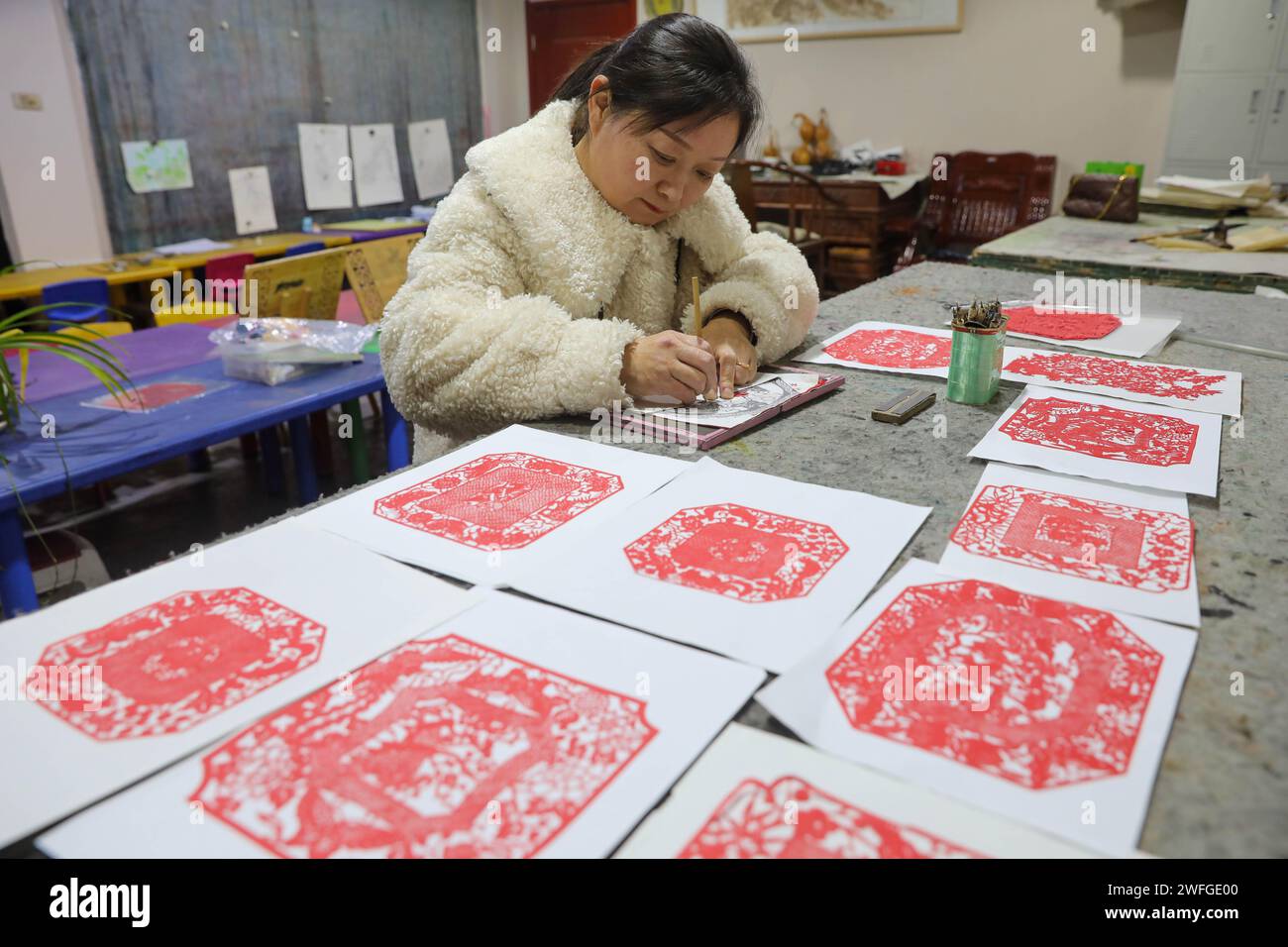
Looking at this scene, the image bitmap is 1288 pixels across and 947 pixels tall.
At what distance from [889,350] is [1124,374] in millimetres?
344

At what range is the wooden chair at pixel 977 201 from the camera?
444 centimetres

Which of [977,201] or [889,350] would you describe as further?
[977,201]

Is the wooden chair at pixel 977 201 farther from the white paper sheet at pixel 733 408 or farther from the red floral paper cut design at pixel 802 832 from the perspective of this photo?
the red floral paper cut design at pixel 802 832

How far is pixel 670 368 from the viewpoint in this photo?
111 centimetres

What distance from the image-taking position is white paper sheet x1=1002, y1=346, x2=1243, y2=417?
1176 millimetres

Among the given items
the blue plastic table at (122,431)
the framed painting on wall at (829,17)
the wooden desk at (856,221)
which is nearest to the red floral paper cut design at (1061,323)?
the blue plastic table at (122,431)

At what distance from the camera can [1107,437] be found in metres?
1.04

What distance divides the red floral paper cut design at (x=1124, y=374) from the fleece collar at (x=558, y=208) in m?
0.63

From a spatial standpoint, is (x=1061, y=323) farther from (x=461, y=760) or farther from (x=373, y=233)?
(x=373, y=233)

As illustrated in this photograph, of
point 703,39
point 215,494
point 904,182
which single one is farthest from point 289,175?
point 703,39

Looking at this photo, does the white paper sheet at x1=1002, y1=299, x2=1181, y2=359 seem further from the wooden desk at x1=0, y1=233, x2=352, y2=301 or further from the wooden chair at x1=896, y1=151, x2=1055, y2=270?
the wooden desk at x1=0, y1=233, x2=352, y2=301

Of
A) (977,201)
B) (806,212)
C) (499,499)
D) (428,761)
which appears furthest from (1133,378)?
(977,201)

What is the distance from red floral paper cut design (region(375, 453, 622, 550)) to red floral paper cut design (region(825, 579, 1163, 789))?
338 millimetres

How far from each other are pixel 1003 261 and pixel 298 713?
7.30 feet
